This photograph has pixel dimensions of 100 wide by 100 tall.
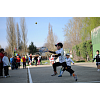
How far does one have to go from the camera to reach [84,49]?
24.2 metres

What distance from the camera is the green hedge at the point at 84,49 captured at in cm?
2327

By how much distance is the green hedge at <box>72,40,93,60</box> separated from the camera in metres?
23.3
